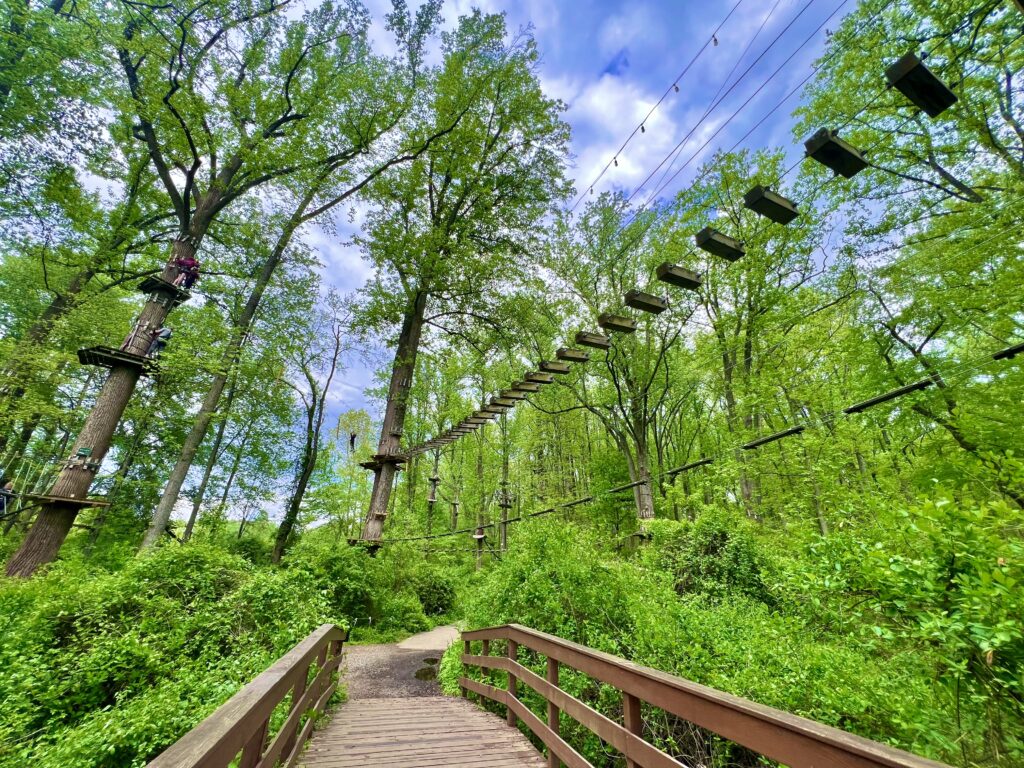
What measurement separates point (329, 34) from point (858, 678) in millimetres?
15163

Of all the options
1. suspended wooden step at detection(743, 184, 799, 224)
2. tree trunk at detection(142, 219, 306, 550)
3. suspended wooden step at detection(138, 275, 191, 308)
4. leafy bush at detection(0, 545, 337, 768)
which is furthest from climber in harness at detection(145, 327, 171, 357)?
suspended wooden step at detection(743, 184, 799, 224)

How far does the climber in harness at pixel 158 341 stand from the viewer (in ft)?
25.8

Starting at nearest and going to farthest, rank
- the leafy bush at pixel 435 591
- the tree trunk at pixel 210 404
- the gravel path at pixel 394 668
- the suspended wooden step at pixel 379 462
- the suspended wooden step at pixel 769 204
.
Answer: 1. the suspended wooden step at pixel 769 204
2. the gravel path at pixel 394 668
3. the tree trunk at pixel 210 404
4. the suspended wooden step at pixel 379 462
5. the leafy bush at pixel 435 591

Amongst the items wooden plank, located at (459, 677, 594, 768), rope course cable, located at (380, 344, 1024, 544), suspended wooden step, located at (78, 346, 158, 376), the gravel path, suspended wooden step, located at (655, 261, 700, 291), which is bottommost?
the gravel path

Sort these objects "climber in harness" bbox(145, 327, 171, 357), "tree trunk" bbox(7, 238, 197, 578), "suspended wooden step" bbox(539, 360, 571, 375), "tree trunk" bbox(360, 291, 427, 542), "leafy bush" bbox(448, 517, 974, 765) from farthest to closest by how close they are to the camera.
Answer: "tree trunk" bbox(360, 291, 427, 542), "climber in harness" bbox(145, 327, 171, 357), "suspended wooden step" bbox(539, 360, 571, 375), "tree trunk" bbox(7, 238, 197, 578), "leafy bush" bbox(448, 517, 974, 765)

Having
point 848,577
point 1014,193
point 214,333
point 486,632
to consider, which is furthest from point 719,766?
point 214,333

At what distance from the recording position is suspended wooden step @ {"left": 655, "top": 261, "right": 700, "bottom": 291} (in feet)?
13.9

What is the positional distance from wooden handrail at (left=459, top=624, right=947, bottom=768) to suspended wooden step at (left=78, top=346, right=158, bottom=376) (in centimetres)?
868

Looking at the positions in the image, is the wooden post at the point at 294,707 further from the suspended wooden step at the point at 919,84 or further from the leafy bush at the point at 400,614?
the leafy bush at the point at 400,614

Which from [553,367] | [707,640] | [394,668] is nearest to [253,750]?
[707,640]

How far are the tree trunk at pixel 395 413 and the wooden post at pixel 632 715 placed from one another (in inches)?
352

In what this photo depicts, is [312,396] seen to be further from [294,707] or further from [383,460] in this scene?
[294,707]

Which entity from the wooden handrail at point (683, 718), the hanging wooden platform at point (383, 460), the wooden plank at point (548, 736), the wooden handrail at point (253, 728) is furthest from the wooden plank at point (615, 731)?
the hanging wooden platform at point (383, 460)

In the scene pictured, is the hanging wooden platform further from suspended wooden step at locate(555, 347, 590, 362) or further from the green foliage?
the green foliage
